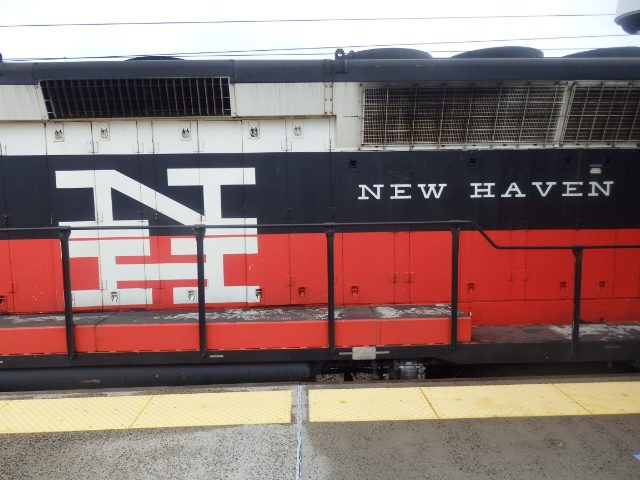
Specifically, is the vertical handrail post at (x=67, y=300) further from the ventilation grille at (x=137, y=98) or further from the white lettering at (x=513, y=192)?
the white lettering at (x=513, y=192)

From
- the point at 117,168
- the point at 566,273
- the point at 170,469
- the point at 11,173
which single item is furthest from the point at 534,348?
the point at 11,173

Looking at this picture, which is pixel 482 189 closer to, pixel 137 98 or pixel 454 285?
pixel 454 285

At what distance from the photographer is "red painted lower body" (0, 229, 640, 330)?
4.33m

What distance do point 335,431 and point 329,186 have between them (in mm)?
2359

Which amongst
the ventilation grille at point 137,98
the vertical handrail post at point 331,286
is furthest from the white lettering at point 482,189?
the ventilation grille at point 137,98

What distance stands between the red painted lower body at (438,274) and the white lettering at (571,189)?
14.3 inches

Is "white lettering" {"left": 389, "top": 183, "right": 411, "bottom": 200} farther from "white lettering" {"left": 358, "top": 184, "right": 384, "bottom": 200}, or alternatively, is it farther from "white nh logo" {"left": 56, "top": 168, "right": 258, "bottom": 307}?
"white nh logo" {"left": 56, "top": 168, "right": 258, "bottom": 307}

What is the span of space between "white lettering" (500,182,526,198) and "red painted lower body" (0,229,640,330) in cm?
36

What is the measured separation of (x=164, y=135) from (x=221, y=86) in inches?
28.0

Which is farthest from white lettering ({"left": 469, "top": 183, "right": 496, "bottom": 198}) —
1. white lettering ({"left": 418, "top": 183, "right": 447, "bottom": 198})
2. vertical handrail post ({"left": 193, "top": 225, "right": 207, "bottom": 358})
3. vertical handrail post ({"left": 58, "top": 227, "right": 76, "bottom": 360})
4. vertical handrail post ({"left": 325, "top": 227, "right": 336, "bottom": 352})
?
vertical handrail post ({"left": 58, "top": 227, "right": 76, "bottom": 360})

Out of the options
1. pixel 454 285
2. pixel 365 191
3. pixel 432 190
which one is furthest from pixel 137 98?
pixel 454 285

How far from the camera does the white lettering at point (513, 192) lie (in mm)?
4367

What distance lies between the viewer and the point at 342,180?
4.32m

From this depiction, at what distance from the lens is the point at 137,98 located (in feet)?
13.4
